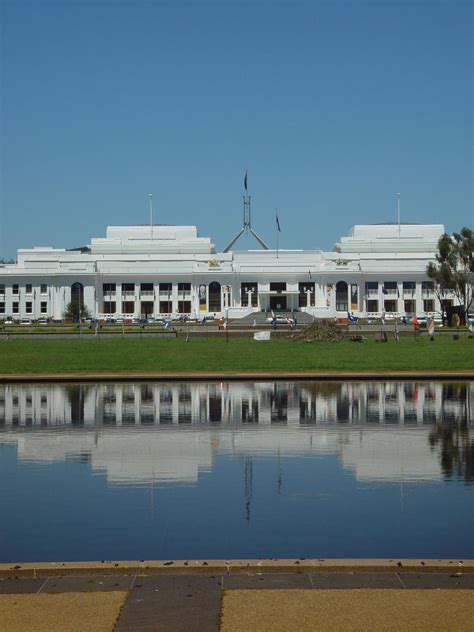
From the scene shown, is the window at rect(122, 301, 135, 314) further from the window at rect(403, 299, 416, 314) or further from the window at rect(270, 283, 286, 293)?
the window at rect(403, 299, 416, 314)

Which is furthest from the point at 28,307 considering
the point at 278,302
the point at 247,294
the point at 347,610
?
the point at 347,610

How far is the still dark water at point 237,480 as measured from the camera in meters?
9.63

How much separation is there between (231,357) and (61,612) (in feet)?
107

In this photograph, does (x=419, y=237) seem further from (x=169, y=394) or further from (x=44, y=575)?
(x=44, y=575)

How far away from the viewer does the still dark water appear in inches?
379

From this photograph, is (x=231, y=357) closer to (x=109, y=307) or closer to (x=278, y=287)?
(x=278, y=287)

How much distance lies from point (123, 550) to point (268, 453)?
5.84 meters

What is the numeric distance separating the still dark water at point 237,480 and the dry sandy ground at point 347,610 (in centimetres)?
126

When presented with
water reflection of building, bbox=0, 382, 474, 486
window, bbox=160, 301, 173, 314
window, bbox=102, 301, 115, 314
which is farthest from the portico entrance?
water reflection of building, bbox=0, 382, 474, 486

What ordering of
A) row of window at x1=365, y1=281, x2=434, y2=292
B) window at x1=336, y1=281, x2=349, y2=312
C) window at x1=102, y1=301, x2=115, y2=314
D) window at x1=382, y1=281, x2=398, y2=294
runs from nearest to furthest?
row of window at x1=365, y1=281, x2=434, y2=292 → window at x1=336, y1=281, x2=349, y2=312 → window at x1=382, y1=281, x2=398, y2=294 → window at x1=102, y1=301, x2=115, y2=314

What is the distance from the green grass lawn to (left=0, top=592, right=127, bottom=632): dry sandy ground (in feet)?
81.7

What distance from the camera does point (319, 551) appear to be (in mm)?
9273

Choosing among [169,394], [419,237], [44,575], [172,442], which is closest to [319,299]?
[419,237]

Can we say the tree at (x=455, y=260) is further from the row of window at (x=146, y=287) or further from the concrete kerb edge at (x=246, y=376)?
the concrete kerb edge at (x=246, y=376)
